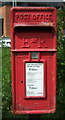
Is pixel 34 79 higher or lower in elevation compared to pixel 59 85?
higher

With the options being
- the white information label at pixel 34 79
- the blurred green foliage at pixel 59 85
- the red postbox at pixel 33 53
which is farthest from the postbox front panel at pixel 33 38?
the blurred green foliage at pixel 59 85

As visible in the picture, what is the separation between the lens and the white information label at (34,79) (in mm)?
3992

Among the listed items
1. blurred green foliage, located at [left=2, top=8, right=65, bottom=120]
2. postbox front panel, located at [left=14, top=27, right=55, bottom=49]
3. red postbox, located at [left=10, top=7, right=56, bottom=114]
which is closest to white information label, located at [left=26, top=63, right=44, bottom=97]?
red postbox, located at [left=10, top=7, right=56, bottom=114]

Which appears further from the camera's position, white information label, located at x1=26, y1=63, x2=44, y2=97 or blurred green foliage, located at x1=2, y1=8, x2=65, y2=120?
blurred green foliage, located at x1=2, y1=8, x2=65, y2=120

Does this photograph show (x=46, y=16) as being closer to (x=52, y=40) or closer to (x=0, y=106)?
(x=52, y=40)

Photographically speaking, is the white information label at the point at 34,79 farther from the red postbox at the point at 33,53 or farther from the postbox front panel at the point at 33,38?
the postbox front panel at the point at 33,38

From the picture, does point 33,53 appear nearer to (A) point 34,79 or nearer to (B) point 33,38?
(B) point 33,38

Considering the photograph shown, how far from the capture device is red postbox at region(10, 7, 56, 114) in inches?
155

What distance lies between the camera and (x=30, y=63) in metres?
3.98

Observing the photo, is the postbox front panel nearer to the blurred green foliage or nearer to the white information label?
the white information label

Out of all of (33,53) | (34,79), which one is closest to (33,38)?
(33,53)

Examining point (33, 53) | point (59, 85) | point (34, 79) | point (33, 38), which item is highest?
point (33, 38)

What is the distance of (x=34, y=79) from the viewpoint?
13.2 ft

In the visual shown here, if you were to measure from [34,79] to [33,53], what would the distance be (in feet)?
1.17
